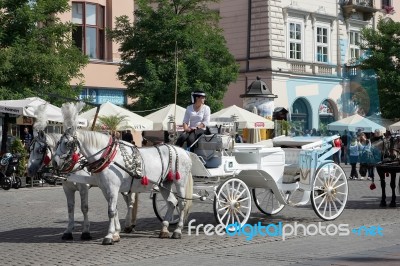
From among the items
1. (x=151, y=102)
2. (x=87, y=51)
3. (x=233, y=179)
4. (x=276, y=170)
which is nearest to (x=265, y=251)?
(x=233, y=179)

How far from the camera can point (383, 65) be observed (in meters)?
41.8

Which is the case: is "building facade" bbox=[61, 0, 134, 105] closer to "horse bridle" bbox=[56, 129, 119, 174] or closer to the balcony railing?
the balcony railing

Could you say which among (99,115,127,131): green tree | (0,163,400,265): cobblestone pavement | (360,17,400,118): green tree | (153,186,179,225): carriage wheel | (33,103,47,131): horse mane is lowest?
(0,163,400,265): cobblestone pavement

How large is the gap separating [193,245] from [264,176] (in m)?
2.40

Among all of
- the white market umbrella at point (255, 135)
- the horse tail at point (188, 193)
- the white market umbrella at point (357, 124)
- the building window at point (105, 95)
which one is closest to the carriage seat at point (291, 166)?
the horse tail at point (188, 193)

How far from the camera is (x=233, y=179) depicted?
40.5 ft

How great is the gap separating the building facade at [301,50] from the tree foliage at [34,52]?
625 inches

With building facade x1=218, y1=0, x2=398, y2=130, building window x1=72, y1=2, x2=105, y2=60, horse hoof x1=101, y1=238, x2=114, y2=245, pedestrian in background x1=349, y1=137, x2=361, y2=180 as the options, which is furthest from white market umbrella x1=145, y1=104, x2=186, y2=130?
building facade x1=218, y1=0, x2=398, y2=130

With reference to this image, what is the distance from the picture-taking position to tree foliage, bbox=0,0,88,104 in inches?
945

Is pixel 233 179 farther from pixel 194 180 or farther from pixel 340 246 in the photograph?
pixel 340 246

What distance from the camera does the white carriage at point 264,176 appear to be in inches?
A: 487

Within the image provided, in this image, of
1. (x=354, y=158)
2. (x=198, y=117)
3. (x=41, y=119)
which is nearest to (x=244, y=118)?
(x=354, y=158)

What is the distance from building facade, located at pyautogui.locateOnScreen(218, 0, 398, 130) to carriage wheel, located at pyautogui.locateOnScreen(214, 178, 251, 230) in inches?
1066

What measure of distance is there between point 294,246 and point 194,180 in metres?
2.39
